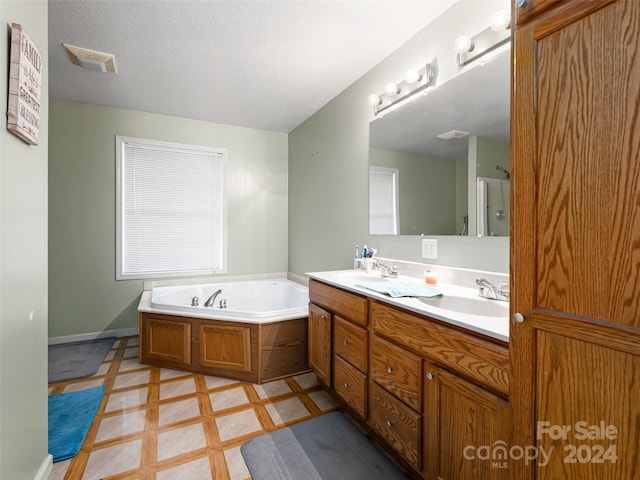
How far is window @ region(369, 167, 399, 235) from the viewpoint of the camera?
2.28 meters

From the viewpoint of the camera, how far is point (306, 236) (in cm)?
357

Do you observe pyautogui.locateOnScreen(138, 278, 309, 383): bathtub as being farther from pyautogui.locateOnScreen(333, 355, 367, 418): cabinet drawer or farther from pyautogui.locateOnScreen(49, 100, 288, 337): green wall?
pyautogui.locateOnScreen(49, 100, 288, 337): green wall

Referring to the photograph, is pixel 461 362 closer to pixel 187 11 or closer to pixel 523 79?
pixel 523 79

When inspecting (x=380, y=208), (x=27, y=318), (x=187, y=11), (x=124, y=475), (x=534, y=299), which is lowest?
(x=124, y=475)

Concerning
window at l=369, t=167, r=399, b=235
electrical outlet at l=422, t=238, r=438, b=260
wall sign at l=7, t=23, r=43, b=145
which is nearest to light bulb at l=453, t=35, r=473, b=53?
window at l=369, t=167, r=399, b=235

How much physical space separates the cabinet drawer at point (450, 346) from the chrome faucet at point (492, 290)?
453 mm

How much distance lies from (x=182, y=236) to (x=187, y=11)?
2.33 meters

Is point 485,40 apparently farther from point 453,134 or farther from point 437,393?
point 437,393

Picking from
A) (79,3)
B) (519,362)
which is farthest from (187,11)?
(519,362)

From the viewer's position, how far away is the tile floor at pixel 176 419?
1.54 meters

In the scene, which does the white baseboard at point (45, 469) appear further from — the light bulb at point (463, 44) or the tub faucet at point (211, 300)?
the light bulb at point (463, 44)

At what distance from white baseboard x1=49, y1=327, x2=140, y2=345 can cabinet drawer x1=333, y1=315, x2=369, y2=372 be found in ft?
7.68

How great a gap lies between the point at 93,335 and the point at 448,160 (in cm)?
369

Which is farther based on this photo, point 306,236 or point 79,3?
point 306,236
